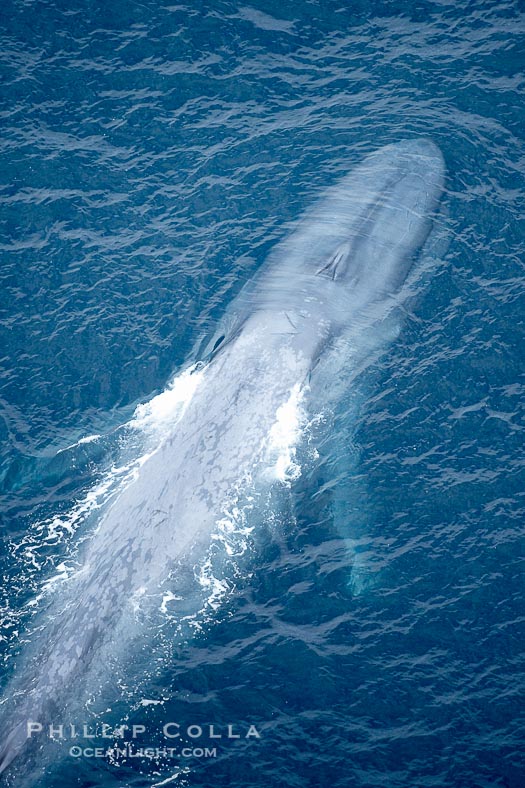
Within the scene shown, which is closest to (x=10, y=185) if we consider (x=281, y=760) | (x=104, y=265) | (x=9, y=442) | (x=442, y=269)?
(x=104, y=265)

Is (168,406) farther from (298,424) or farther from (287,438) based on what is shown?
(298,424)

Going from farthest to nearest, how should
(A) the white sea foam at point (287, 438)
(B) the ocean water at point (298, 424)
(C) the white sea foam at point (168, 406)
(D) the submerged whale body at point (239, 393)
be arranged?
(C) the white sea foam at point (168, 406), (A) the white sea foam at point (287, 438), (D) the submerged whale body at point (239, 393), (B) the ocean water at point (298, 424)

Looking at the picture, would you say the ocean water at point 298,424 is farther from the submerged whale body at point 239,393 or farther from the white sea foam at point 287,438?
the submerged whale body at point 239,393

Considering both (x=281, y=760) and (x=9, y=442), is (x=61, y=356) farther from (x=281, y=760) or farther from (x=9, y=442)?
(x=281, y=760)

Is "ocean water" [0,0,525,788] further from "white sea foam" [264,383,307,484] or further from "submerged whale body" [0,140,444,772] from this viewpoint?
"submerged whale body" [0,140,444,772]

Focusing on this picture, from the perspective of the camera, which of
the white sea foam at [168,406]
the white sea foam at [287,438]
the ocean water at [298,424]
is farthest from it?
the white sea foam at [168,406]

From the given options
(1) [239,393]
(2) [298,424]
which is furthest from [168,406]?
(2) [298,424]

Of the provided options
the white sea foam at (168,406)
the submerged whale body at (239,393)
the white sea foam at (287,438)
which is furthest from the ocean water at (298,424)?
the submerged whale body at (239,393)
